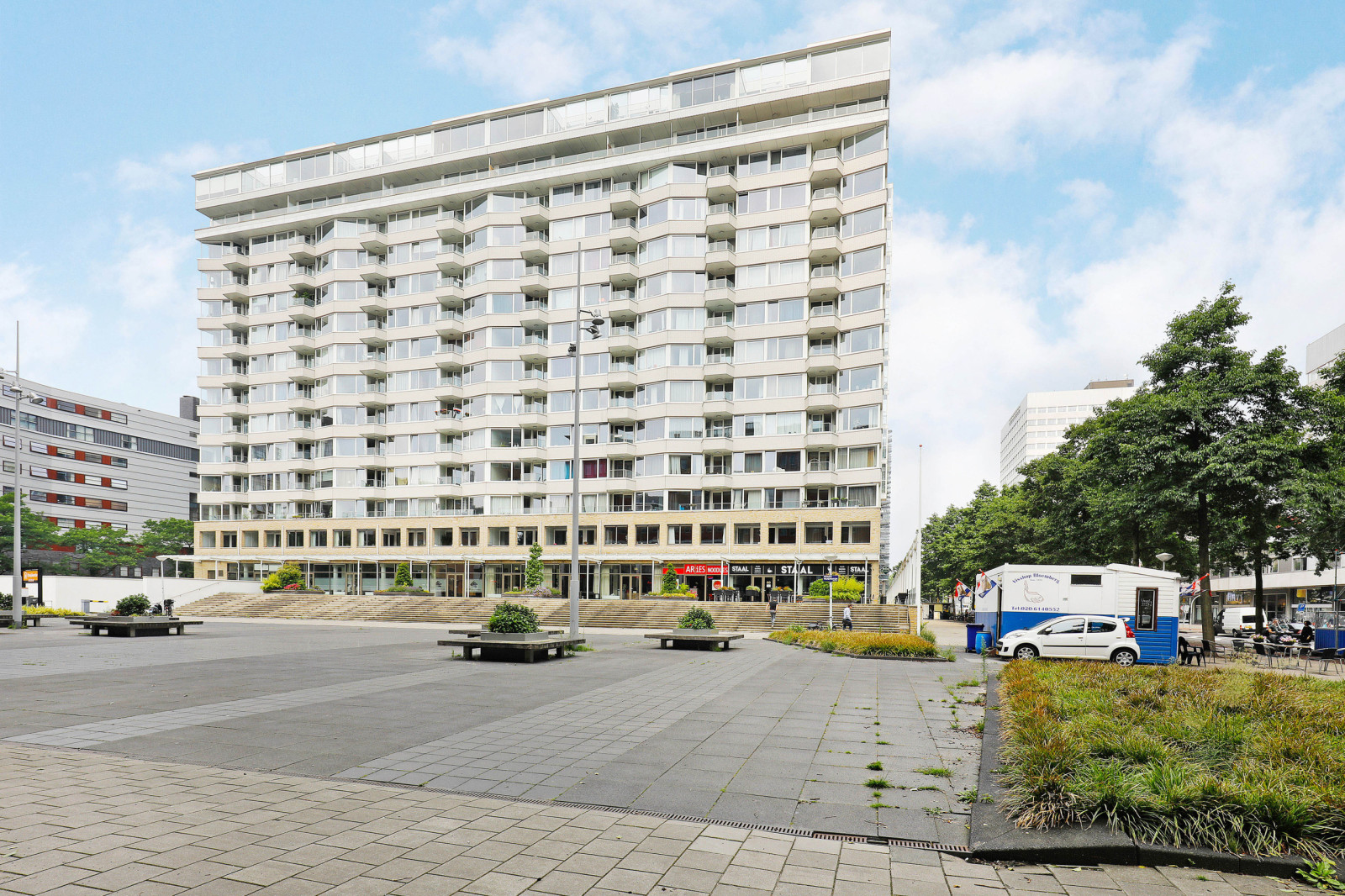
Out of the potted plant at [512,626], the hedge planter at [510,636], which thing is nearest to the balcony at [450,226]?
the potted plant at [512,626]

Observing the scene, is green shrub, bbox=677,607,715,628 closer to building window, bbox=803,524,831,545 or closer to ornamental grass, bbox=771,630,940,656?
ornamental grass, bbox=771,630,940,656

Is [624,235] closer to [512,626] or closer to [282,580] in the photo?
[282,580]

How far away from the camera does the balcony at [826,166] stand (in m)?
56.8

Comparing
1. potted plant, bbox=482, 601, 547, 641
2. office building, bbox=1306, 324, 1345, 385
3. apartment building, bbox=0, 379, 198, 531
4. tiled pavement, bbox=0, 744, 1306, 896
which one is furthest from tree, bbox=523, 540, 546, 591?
office building, bbox=1306, 324, 1345, 385

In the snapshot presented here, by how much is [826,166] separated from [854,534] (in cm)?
2651

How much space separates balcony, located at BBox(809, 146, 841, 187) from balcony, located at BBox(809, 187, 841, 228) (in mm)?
763

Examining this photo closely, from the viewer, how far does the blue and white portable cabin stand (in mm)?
25312

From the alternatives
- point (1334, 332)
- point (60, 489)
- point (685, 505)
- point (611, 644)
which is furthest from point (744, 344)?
point (60, 489)

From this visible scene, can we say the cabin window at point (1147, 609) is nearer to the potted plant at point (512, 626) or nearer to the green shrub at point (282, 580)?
the potted plant at point (512, 626)

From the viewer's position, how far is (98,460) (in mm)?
94375

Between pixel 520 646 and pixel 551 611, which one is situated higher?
pixel 520 646

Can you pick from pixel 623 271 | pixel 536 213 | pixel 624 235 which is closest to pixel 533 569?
pixel 623 271

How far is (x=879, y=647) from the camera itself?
78.0ft

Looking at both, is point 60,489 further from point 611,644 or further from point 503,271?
point 611,644
